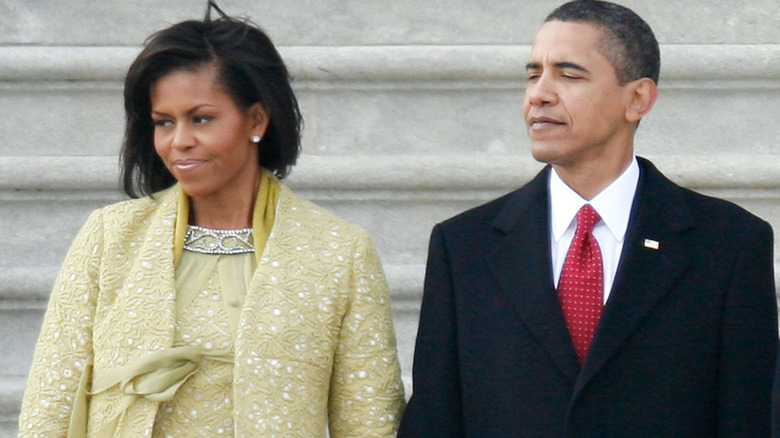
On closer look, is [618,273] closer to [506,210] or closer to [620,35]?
[506,210]

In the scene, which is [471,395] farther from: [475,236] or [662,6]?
[662,6]

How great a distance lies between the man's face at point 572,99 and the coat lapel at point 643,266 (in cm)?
14

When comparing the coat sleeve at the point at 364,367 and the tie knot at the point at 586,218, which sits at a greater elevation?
the tie knot at the point at 586,218

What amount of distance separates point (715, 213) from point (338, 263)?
801 mm

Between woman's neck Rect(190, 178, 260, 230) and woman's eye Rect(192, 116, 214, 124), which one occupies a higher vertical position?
woman's eye Rect(192, 116, 214, 124)

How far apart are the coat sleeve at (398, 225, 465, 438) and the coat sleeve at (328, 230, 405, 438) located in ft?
0.20

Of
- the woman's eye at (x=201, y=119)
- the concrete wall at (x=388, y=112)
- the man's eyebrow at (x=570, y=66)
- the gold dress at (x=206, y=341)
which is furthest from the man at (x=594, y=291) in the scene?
the concrete wall at (x=388, y=112)

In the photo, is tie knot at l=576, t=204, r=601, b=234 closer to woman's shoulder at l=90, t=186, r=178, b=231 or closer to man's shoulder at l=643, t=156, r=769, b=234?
man's shoulder at l=643, t=156, r=769, b=234

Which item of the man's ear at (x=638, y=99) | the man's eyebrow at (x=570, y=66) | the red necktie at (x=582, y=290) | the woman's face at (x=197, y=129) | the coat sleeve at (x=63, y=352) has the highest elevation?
the man's eyebrow at (x=570, y=66)

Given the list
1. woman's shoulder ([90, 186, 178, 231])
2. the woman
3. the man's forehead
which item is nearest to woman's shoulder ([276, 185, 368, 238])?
the woman

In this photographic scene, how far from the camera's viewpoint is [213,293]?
119 inches

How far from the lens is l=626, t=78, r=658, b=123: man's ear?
309 centimetres

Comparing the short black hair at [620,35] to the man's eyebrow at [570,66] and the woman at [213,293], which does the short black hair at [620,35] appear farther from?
the woman at [213,293]

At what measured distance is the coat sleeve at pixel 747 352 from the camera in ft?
9.37
